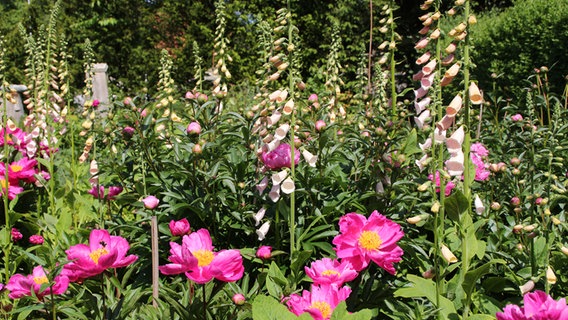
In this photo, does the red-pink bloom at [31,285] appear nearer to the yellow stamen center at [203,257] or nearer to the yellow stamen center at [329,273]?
the yellow stamen center at [203,257]

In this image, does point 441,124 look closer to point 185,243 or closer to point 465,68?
point 465,68

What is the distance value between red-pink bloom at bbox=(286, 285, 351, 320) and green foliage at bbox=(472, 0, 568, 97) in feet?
19.0

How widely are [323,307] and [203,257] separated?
360 millimetres

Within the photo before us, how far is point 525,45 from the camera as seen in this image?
734 centimetres

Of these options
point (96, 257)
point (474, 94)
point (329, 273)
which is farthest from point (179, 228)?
point (474, 94)

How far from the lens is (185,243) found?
5.17 ft

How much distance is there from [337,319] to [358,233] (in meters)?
0.37

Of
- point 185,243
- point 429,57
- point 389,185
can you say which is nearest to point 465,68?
point 429,57

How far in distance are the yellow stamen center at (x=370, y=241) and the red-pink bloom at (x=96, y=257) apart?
2.06 ft

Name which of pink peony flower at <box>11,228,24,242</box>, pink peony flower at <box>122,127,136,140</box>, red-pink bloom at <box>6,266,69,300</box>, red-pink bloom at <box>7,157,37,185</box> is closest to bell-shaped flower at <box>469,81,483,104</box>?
red-pink bloom at <box>6,266,69,300</box>

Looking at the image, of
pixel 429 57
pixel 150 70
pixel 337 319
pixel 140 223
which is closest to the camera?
pixel 337 319

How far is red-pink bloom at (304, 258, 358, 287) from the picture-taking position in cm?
152

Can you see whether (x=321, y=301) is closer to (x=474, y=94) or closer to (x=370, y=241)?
(x=370, y=241)

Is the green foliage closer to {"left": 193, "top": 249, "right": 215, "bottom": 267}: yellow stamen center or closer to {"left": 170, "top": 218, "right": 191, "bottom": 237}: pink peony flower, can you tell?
{"left": 170, "top": 218, "right": 191, "bottom": 237}: pink peony flower
